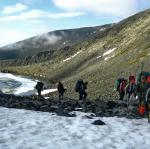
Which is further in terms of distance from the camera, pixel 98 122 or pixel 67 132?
pixel 98 122

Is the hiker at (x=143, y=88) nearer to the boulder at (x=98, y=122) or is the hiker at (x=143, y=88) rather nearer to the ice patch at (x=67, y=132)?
the ice patch at (x=67, y=132)

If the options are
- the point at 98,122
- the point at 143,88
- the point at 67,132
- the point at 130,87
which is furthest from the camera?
the point at 130,87

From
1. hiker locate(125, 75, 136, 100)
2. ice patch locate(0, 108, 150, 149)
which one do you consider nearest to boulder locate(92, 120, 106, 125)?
ice patch locate(0, 108, 150, 149)

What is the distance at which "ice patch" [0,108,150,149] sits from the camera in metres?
15.9

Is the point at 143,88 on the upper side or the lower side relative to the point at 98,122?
upper

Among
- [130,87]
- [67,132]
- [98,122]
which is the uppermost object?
[130,87]

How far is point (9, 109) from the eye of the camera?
23438 millimetres

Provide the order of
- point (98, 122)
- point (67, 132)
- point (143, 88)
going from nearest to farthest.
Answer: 1. point (67, 132)
2. point (98, 122)
3. point (143, 88)

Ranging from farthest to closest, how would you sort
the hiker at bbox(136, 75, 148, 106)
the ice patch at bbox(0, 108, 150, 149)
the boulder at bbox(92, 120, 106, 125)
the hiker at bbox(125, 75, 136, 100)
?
the hiker at bbox(125, 75, 136, 100) → the hiker at bbox(136, 75, 148, 106) → the boulder at bbox(92, 120, 106, 125) → the ice patch at bbox(0, 108, 150, 149)

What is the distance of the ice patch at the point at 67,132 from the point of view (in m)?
15.9

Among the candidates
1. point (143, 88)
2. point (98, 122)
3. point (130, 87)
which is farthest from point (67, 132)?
point (130, 87)

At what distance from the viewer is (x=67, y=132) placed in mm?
17922

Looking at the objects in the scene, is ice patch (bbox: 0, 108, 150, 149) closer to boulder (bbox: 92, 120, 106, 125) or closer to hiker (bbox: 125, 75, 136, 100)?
boulder (bbox: 92, 120, 106, 125)

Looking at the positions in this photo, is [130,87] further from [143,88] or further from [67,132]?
[67,132]
